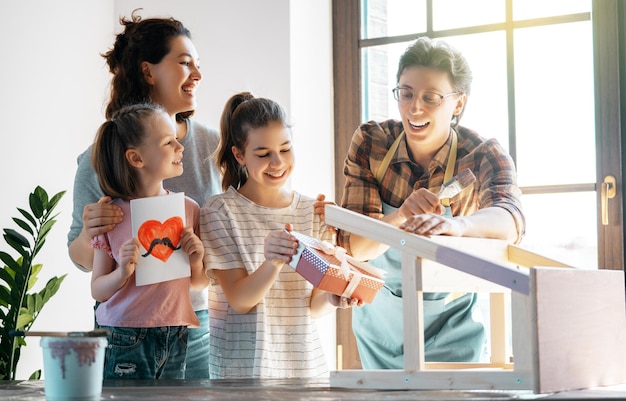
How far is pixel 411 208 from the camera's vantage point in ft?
6.17

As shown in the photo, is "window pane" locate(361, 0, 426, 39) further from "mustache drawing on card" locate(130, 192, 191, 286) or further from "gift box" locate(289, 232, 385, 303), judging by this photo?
"gift box" locate(289, 232, 385, 303)

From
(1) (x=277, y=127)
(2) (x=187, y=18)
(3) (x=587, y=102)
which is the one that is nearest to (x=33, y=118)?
(2) (x=187, y=18)

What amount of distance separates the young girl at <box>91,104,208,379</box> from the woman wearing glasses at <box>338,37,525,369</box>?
0.39 metres

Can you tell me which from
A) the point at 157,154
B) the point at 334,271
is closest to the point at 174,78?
the point at 157,154

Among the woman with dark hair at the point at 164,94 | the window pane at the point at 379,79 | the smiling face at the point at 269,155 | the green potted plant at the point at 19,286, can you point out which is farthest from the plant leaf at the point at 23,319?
the window pane at the point at 379,79

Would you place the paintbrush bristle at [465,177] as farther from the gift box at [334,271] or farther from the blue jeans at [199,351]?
the blue jeans at [199,351]

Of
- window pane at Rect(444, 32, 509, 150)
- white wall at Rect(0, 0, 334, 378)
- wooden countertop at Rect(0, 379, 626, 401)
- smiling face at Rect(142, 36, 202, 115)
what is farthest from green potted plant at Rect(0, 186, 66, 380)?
window pane at Rect(444, 32, 509, 150)

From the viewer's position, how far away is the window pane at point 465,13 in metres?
3.23

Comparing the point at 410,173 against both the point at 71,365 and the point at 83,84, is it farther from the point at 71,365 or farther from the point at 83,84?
the point at 83,84

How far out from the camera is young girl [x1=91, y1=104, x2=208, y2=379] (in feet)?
6.36

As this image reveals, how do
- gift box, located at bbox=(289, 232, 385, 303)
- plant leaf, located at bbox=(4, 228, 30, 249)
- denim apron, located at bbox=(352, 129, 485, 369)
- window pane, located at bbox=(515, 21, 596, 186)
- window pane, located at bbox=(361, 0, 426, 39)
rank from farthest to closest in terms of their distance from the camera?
window pane, located at bbox=(361, 0, 426, 39), window pane, located at bbox=(515, 21, 596, 186), plant leaf, located at bbox=(4, 228, 30, 249), denim apron, located at bbox=(352, 129, 485, 369), gift box, located at bbox=(289, 232, 385, 303)

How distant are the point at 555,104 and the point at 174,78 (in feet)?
4.99

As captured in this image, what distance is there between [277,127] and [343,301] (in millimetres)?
490

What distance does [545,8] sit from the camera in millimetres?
3133
